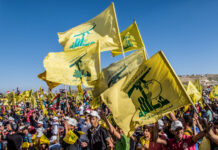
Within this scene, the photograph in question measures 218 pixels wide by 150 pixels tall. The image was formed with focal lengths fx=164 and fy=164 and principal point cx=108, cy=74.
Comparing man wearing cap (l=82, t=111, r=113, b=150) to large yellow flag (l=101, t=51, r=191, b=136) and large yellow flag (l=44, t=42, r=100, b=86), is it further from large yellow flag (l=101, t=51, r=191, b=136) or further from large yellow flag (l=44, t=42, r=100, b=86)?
large yellow flag (l=44, t=42, r=100, b=86)

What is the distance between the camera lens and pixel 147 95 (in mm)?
3199

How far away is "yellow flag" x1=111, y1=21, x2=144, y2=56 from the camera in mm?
6758

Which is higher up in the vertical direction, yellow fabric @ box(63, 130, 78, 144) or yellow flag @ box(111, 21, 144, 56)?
yellow flag @ box(111, 21, 144, 56)

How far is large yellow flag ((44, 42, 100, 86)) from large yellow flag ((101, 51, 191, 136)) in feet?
4.51

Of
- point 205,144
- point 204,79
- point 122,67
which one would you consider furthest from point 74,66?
point 204,79

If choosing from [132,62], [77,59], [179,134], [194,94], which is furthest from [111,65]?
[194,94]

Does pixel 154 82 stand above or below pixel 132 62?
below

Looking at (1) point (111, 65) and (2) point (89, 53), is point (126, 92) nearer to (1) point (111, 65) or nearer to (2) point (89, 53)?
(1) point (111, 65)

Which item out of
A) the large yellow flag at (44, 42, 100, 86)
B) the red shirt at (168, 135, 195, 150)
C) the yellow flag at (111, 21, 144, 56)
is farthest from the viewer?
the yellow flag at (111, 21, 144, 56)

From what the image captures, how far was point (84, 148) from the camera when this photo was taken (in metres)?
4.95

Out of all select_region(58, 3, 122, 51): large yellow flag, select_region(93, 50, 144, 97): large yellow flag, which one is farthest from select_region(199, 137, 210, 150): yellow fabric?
select_region(58, 3, 122, 51): large yellow flag

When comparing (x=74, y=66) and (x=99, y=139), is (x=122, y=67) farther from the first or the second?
(x=99, y=139)

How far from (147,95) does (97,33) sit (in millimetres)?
3419

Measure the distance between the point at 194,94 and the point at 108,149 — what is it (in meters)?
4.79
